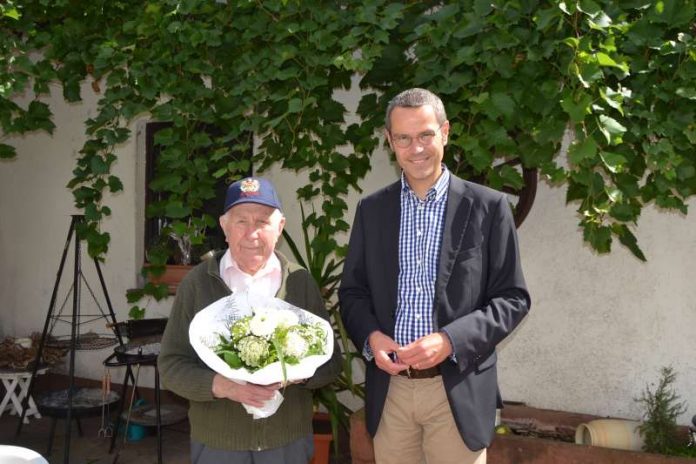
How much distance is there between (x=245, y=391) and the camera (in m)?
2.23

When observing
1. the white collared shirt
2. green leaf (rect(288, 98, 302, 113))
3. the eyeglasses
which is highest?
green leaf (rect(288, 98, 302, 113))

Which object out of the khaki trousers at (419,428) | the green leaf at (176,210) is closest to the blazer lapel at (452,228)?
the khaki trousers at (419,428)

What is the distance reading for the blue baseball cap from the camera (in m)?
2.32

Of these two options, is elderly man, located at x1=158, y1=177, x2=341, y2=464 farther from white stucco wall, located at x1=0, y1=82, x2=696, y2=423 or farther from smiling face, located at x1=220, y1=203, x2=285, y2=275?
white stucco wall, located at x1=0, y1=82, x2=696, y2=423

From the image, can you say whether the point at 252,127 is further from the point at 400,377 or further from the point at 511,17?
the point at 400,377

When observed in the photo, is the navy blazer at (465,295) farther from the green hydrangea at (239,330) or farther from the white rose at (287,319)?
the green hydrangea at (239,330)

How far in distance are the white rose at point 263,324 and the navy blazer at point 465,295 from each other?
335 mm

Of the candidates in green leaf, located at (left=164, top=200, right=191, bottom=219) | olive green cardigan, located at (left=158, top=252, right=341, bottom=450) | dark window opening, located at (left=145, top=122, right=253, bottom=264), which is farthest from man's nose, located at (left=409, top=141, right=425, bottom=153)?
dark window opening, located at (left=145, top=122, right=253, bottom=264)

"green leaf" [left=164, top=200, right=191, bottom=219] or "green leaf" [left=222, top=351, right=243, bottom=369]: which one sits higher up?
"green leaf" [left=164, top=200, right=191, bottom=219]

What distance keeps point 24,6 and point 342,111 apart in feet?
6.62

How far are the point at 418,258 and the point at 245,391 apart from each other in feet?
2.23

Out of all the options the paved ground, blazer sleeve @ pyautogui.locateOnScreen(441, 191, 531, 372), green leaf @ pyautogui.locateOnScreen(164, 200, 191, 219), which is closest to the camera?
blazer sleeve @ pyautogui.locateOnScreen(441, 191, 531, 372)

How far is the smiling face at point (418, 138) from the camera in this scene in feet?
7.50

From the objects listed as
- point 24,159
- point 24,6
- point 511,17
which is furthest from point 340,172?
point 24,159
